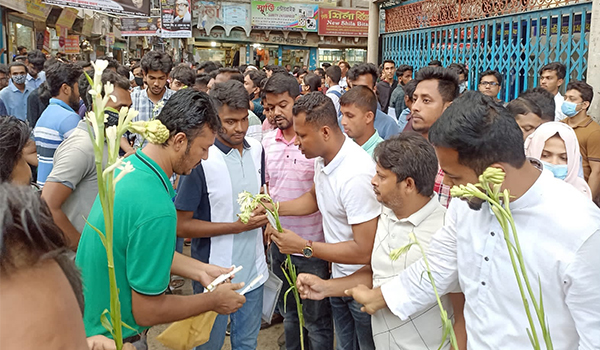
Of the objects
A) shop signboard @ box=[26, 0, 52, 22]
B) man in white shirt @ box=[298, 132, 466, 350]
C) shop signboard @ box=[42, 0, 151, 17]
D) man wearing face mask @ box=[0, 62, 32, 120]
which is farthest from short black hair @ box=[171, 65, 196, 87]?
shop signboard @ box=[26, 0, 52, 22]

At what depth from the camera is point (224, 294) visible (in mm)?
1909

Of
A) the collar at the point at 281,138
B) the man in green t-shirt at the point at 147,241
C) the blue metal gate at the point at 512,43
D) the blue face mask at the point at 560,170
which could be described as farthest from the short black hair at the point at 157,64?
the blue metal gate at the point at 512,43

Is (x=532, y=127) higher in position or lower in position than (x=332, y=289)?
higher

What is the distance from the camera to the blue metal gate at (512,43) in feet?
18.5

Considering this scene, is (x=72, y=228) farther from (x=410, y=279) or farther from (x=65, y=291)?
(x=65, y=291)

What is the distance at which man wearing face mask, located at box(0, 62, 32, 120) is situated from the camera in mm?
6309

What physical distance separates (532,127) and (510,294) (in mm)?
2084

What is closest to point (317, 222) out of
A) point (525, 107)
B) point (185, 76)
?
point (525, 107)

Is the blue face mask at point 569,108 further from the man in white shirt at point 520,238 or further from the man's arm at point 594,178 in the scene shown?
the man in white shirt at point 520,238

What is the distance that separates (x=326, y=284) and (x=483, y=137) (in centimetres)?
111

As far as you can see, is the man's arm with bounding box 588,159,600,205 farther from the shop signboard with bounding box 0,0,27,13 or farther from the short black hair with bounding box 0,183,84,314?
the shop signboard with bounding box 0,0,27,13

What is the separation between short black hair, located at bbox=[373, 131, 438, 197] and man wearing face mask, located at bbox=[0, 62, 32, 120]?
5.87 meters

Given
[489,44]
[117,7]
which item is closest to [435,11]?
[489,44]

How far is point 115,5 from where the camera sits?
10625 millimetres
